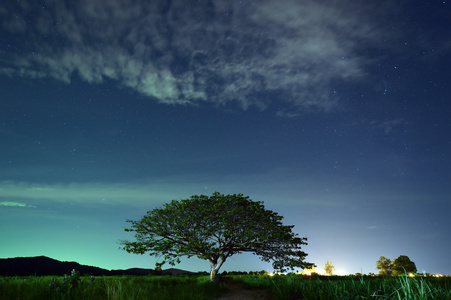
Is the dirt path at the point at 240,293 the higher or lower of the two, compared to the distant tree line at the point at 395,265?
lower

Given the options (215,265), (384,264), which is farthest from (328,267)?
(215,265)

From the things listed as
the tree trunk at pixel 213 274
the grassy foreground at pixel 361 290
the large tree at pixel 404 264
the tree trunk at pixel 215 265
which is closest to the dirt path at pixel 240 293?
the tree trunk at pixel 213 274

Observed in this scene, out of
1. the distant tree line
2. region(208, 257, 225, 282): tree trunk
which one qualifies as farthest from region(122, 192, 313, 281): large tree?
the distant tree line

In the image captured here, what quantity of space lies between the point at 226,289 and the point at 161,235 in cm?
703

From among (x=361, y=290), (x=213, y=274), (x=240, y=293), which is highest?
(x=361, y=290)

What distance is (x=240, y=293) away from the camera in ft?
71.8

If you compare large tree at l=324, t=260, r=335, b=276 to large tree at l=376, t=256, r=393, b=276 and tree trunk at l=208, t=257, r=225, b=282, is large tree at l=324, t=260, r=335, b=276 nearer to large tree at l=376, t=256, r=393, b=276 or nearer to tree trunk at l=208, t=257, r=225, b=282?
large tree at l=376, t=256, r=393, b=276

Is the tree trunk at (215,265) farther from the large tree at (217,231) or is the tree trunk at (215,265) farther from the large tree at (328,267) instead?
the large tree at (328,267)

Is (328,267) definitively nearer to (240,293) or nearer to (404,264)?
(404,264)

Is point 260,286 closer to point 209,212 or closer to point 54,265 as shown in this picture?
point 209,212

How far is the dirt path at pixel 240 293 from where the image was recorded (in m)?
19.1

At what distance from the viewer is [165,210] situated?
88.4 feet

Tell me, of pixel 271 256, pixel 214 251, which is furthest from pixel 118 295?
pixel 271 256

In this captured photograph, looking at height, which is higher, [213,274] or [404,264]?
[404,264]
